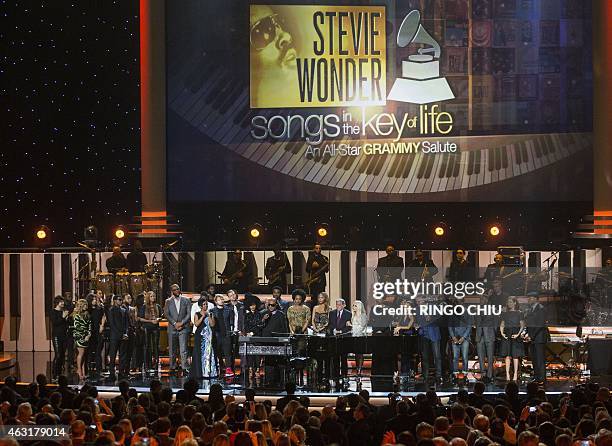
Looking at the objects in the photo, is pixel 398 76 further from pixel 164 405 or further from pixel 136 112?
pixel 164 405

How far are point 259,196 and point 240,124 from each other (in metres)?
1.54

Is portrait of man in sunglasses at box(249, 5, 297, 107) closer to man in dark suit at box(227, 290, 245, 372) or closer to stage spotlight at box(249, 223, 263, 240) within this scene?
stage spotlight at box(249, 223, 263, 240)

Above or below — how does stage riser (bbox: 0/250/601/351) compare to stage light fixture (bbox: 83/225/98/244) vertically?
below

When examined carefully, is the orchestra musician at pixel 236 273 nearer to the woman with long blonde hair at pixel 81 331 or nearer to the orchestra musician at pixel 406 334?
the woman with long blonde hair at pixel 81 331

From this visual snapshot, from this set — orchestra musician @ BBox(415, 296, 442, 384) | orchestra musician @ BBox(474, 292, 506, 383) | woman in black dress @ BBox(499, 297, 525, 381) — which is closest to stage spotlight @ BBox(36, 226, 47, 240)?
orchestra musician @ BBox(415, 296, 442, 384)

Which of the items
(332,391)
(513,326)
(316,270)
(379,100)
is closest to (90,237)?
(316,270)

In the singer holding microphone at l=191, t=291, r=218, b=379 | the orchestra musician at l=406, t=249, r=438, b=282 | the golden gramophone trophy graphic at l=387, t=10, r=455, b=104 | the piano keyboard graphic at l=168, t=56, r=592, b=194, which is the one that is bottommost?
the singer holding microphone at l=191, t=291, r=218, b=379

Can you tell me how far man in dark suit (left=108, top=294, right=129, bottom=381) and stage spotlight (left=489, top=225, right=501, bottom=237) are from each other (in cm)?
812

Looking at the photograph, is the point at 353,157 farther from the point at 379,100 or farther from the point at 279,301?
the point at 279,301

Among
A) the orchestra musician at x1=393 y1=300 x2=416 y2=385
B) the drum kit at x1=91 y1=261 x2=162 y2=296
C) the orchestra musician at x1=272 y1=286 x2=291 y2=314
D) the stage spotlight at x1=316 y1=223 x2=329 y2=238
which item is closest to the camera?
the orchestra musician at x1=393 y1=300 x2=416 y2=385

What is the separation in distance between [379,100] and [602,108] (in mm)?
4428

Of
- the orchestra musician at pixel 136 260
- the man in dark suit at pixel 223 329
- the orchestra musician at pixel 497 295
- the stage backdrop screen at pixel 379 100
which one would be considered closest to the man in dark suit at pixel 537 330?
the orchestra musician at pixel 497 295

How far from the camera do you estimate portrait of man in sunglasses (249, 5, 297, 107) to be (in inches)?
925

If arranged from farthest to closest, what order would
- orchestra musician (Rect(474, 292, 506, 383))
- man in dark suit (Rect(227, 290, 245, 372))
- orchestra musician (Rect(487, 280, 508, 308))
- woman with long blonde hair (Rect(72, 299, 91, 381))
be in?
woman with long blonde hair (Rect(72, 299, 91, 381)) < man in dark suit (Rect(227, 290, 245, 372)) < orchestra musician (Rect(474, 292, 506, 383)) < orchestra musician (Rect(487, 280, 508, 308))
